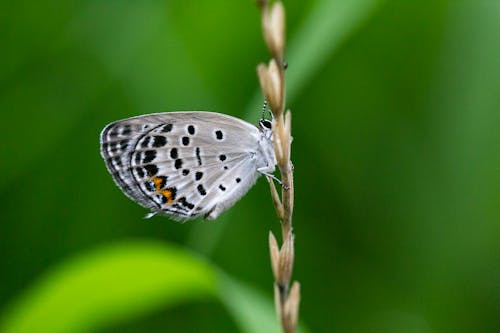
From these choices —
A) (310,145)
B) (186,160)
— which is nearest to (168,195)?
(186,160)

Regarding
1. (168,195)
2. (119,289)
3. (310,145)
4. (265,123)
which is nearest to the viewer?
(168,195)

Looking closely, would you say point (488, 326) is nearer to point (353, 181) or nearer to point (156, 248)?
point (353, 181)

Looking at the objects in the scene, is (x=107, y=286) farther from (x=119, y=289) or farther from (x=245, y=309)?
(x=245, y=309)

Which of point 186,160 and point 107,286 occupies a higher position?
point 186,160

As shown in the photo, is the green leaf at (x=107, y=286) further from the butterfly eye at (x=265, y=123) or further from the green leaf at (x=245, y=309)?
the butterfly eye at (x=265, y=123)

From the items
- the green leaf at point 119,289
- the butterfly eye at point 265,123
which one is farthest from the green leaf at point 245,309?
the butterfly eye at point 265,123

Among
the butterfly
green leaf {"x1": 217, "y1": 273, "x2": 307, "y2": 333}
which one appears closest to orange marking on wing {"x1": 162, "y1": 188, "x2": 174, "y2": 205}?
the butterfly

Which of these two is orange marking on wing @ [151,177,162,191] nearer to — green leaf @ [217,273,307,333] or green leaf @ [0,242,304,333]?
green leaf @ [0,242,304,333]
